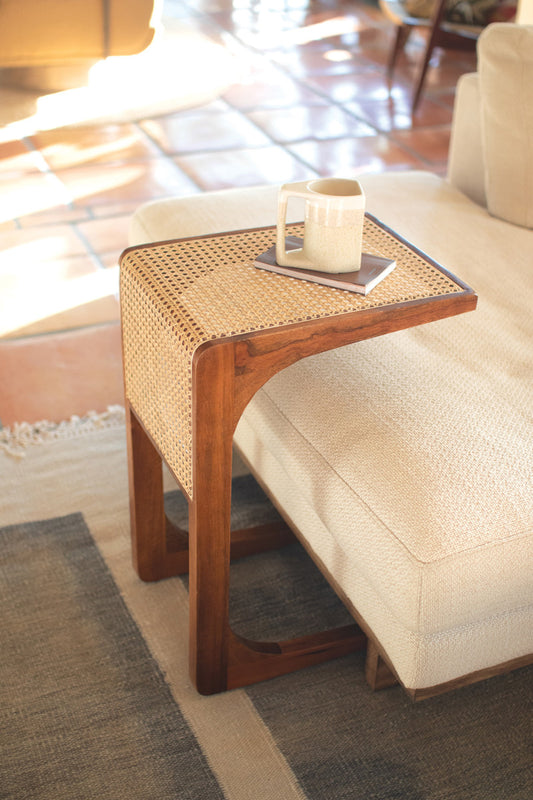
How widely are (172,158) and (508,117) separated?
63.0 inches

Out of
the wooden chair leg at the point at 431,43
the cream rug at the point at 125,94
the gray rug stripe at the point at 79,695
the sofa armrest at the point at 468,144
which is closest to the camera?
the gray rug stripe at the point at 79,695

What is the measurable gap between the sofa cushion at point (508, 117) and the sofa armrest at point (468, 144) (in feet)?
0.37

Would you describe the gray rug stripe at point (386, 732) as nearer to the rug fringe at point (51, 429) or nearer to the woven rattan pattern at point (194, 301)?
the woven rattan pattern at point (194, 301)

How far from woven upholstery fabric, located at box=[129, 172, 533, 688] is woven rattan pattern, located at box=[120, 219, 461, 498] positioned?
16 centimetres

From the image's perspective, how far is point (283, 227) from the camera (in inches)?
42.2

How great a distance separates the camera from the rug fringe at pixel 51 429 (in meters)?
1.68

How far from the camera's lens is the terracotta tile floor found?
1.94 m

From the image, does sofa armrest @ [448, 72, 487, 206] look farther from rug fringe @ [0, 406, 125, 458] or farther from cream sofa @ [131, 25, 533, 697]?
rug fringe @ [0, 406, 125, 458]

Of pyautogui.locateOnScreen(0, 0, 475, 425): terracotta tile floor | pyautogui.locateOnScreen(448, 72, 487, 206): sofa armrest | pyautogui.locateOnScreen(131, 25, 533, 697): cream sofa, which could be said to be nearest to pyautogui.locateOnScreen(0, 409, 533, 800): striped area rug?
pyautogui.locateOnScreen(131, 25, 533, 697): cream sofa

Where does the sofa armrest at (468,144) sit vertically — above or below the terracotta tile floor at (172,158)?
above

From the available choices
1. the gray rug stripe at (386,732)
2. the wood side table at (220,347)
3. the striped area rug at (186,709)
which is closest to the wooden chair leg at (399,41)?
the wood side table at (220,347)

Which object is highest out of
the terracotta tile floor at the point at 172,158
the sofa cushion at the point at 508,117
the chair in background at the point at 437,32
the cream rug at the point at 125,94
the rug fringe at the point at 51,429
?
the sofa cushion at the point at 508,117

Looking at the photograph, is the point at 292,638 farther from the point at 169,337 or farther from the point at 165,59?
the point at 165,59

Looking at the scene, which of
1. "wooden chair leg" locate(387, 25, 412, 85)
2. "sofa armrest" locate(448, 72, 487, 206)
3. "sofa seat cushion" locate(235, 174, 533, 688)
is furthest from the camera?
"wooden chair leg" locate(387, 25, 412, 85)
